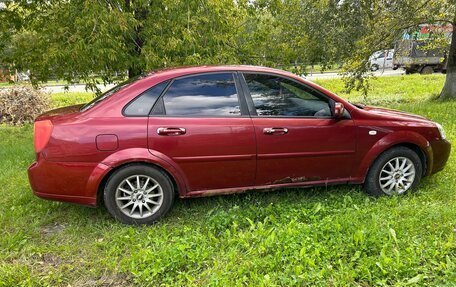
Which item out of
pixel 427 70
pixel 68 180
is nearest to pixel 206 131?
pixel 68 180

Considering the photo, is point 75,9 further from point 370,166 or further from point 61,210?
point 370,166

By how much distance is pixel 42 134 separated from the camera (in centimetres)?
359

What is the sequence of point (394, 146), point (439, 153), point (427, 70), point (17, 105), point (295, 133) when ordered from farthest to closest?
point (427, 70)
point (17, 105)
point (439, 153)
point (394, 146)
point (295, 133)

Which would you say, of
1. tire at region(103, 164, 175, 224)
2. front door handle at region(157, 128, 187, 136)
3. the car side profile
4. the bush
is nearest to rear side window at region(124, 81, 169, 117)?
the car side profile

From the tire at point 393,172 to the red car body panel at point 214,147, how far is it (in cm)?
10

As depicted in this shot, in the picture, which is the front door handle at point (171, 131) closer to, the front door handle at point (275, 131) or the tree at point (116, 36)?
the front door handle at point (275, 131)

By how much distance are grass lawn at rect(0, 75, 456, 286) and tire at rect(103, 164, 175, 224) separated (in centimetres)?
13

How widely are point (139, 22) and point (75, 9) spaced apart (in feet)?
3.43

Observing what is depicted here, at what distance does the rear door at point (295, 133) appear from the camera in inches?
153

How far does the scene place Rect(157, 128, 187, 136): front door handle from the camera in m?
3.59

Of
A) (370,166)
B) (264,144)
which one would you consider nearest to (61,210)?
(264,144)

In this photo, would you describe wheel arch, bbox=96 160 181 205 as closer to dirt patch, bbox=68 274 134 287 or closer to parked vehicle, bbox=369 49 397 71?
dirt patch, bbox=68 274 134 287

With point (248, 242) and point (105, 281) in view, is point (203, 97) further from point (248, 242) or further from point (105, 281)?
point (105, 281)

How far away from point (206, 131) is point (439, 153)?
2831 mm
